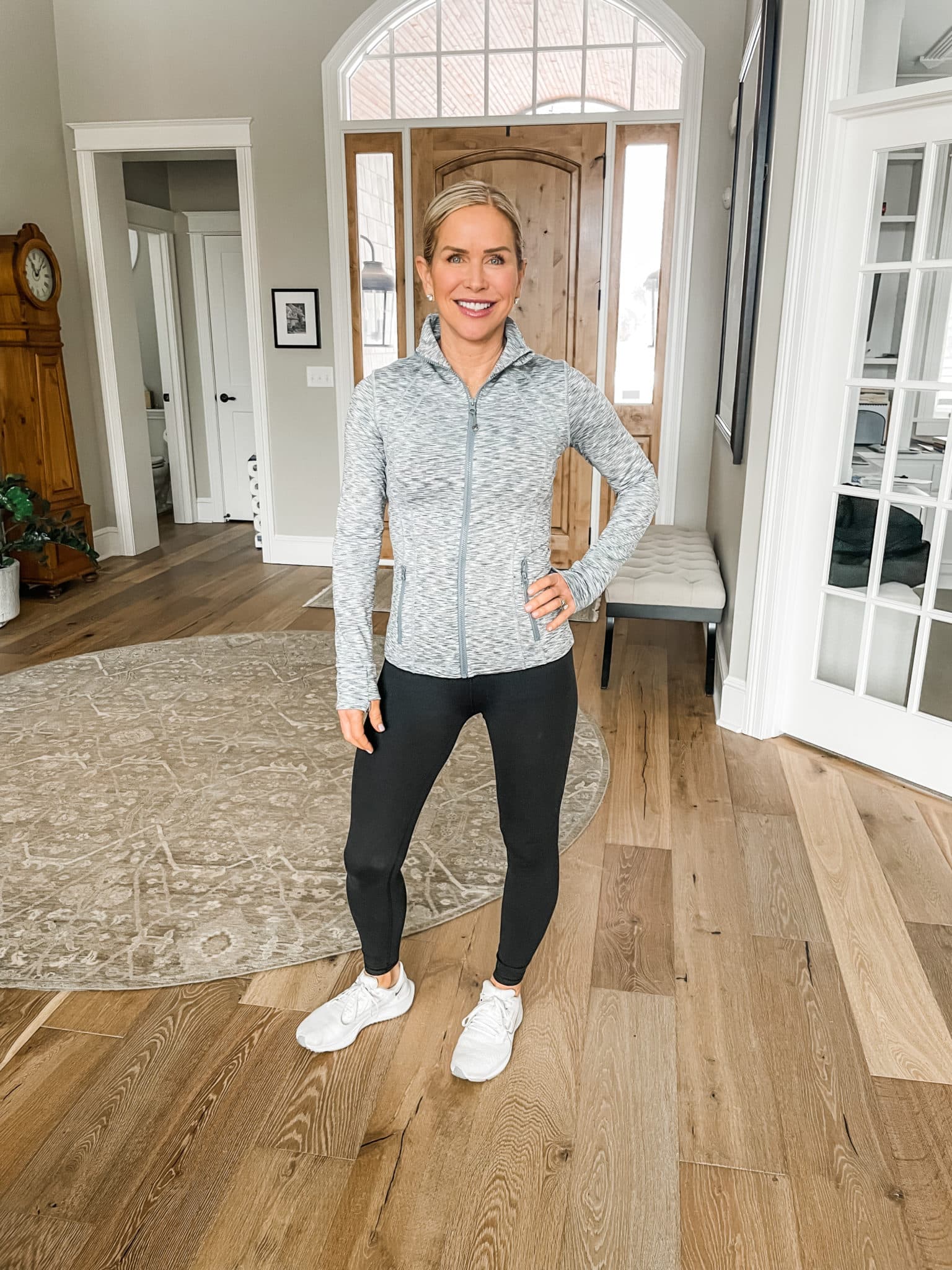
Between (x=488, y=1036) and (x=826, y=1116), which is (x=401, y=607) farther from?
(x=826, y=1116)

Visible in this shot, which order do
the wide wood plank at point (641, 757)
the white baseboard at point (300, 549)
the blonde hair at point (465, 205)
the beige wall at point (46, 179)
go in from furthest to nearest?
the white baseboard at point (300, 549) < the beige wall at point (46, 179) < the wide wood plank at point (641, 757) < the blonde hair at point (465, 205)

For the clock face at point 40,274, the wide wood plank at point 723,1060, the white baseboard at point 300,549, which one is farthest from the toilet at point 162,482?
the wide wood plank at point 723,1060

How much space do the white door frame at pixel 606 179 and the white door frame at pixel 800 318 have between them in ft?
6.88

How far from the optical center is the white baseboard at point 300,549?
5738 mm

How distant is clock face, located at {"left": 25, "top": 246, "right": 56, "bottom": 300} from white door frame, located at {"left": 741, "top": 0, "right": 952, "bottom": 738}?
3890mm

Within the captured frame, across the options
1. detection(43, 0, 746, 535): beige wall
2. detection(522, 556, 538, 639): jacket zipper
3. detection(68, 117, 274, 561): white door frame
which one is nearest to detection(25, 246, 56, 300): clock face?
detection(68, 117, 274, 561): white door frame

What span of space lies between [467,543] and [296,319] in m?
4.43

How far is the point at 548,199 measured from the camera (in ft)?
16.3

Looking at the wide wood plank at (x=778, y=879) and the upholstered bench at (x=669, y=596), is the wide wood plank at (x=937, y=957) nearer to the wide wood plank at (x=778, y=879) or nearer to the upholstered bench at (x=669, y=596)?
the wide wood plank at (x=778, y=879)

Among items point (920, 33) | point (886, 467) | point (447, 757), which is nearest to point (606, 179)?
point (920, 33)

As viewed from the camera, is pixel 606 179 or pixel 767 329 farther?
pixel 606 179

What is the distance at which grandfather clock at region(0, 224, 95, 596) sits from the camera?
4805 mm

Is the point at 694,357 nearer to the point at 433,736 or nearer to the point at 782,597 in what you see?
the point at 782,597

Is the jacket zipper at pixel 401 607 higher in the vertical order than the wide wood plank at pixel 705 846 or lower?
higher
